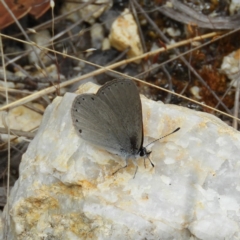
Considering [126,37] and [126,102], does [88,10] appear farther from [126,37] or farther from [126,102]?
[126,102]

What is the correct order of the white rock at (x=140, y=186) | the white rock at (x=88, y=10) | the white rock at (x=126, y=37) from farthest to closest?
1. the white rock at (x=88, y=10)
2. the white rock at (x=126, y=37)
3. the white rock at (x=140, y=186)

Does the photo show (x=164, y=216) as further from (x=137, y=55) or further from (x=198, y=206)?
(x=137, y=55)

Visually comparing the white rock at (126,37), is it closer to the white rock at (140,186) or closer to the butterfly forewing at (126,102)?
the white rock at (140,186)

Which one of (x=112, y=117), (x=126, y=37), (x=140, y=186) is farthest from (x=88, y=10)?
(x=140, y=186)

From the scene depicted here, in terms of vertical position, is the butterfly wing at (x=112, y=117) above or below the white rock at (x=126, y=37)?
above

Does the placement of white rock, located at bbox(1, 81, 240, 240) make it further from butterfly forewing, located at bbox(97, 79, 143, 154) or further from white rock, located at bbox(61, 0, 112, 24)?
white rock, located at bbox(61, 0, 112, 24)

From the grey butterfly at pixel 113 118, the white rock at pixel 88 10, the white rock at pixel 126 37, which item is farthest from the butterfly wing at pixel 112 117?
the white rock at pixel 88 10
